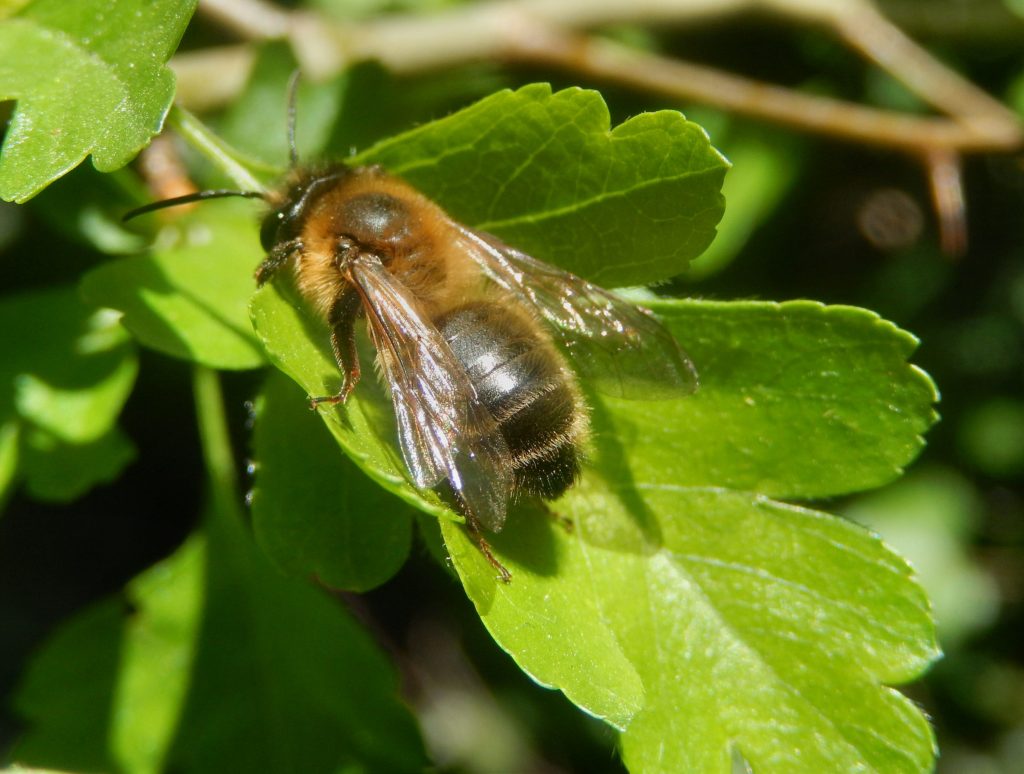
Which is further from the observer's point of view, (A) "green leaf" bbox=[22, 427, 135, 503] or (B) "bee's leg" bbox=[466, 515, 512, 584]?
(A) "green leaf" bbox=[22, 427, 135, 503]

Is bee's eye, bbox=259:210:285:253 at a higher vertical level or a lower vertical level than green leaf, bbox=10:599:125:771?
higher

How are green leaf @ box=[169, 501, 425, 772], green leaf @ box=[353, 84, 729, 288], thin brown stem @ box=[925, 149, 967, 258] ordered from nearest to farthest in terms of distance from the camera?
green leaf @ box=[353, 84, 729, 288] → green leaf @ box=[169, 501, 425, 772] → thin brown stem @ box=[925, 149, 967, 258]

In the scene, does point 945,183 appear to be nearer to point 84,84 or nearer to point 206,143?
point 206,143

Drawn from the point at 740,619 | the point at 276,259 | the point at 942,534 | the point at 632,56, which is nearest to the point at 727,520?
the point at 740,619

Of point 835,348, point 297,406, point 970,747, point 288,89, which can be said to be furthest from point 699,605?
point 970,747

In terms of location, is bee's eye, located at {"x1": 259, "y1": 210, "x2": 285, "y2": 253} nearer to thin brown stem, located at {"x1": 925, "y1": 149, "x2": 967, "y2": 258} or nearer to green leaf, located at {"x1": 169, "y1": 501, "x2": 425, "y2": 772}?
green leaf, located at {"x1": 169, "y1": 501, "x2": 425, "y2": 772}

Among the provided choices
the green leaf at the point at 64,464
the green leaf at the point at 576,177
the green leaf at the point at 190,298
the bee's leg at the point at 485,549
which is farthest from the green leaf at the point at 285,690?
the green leaf at the point at 576,177

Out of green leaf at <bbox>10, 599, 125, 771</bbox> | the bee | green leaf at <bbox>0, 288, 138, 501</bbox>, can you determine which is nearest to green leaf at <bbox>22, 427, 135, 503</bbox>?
green leaf at <bbox>0, 288, 138, 501</bbox>

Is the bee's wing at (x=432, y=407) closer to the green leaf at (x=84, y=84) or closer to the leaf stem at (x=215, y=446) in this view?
the green leaf at (x=84, y=84)
